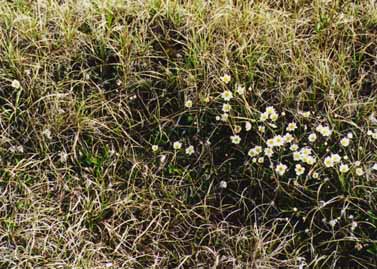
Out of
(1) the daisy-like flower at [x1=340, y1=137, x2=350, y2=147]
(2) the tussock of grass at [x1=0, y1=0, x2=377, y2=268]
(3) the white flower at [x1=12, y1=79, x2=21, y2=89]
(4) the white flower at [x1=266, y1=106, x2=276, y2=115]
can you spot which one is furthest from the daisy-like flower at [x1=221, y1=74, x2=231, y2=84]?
(3) the white flower at [x1=12, y1=79, x2=21, y2=89]

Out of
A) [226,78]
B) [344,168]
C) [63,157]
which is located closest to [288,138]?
[344,168]

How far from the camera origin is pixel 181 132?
10.4 ft

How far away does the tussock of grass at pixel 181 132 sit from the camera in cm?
285

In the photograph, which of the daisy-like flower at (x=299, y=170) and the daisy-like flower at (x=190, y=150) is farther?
the daisy-like flower at (x=190, y=150)

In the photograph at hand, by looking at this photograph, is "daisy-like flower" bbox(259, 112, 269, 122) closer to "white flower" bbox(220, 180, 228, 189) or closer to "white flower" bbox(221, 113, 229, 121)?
"white flower" bbox(221, 113, 229, 121)

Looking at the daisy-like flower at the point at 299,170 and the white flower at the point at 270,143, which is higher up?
the white flower at the point at 270,143

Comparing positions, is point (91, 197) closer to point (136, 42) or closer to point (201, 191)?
point (201, 191)

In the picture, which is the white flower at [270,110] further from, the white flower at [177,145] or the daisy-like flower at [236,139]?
the white flower at [177,145]

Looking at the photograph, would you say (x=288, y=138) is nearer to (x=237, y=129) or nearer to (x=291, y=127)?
(x=291, y=127)

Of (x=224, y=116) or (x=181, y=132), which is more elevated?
(x=224, y=116)

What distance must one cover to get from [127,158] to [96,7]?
35.2 inches

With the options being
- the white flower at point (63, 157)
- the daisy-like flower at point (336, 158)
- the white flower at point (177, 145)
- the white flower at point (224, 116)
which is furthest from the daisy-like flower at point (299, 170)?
the white flower at point (63, 157)

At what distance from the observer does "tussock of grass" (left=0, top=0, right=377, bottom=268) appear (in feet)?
9.34

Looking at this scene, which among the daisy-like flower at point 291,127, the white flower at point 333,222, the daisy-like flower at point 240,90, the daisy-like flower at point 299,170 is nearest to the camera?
the white flower at point 333,222
